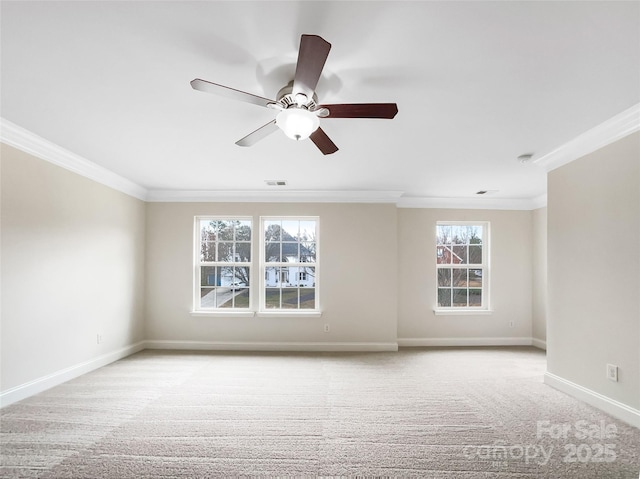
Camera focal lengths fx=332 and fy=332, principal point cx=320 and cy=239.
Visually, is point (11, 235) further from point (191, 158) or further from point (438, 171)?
point (438, 171)

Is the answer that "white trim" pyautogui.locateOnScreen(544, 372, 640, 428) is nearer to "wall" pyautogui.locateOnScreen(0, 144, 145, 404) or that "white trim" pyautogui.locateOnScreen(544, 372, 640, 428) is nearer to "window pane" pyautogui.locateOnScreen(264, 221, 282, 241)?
"window pane" pyautogui.locateOnScreen(264, 221, 282, 241)

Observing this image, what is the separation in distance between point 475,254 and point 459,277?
0.49m

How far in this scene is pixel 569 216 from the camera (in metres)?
3.27

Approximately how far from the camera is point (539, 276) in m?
5.35

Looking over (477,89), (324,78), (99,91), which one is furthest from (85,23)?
(477,89)

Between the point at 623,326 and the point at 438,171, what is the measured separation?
7.38 feet

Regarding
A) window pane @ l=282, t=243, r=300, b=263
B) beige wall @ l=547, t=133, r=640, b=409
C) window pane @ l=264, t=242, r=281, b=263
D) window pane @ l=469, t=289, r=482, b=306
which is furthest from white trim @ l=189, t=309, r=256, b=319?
beige wall @ l=547, t=133, r=640, b=409

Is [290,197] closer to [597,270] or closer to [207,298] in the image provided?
[207,298]

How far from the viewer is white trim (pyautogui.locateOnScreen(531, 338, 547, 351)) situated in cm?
516

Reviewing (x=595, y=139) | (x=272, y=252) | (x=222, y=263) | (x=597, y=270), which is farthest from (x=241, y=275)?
(x=595, y=139)

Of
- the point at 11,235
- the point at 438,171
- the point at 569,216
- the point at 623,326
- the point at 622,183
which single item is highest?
the point at 438,171

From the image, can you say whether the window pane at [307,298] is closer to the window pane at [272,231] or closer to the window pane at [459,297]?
the window pane at [272,231]

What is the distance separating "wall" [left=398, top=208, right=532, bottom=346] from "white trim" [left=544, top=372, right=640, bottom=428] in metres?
1.86

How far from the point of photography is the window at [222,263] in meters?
5.18
